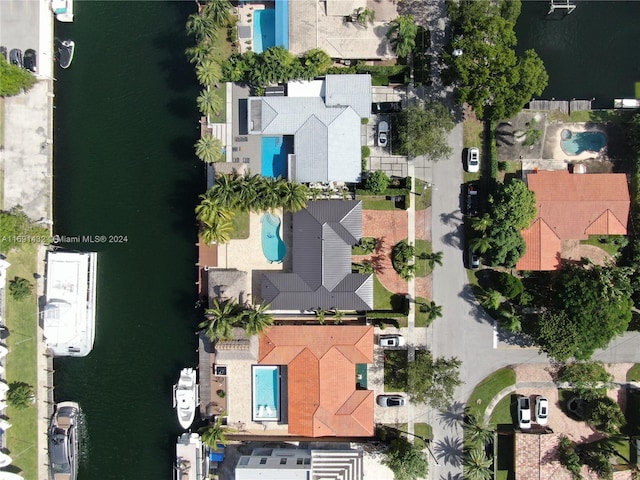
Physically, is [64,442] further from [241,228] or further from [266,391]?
[241,228]

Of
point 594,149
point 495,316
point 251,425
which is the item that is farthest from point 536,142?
point 251,425

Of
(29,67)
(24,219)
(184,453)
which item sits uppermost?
(29,67)

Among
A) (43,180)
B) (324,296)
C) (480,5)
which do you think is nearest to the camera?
(480,5)

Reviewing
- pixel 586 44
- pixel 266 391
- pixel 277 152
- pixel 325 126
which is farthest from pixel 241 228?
pixel 586 44

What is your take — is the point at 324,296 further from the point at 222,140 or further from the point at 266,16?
the point at 266,16

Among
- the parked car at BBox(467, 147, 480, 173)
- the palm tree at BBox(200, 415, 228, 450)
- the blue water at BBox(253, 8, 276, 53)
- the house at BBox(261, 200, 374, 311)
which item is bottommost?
the palm tree at BBox(200, 415, 228, 450)

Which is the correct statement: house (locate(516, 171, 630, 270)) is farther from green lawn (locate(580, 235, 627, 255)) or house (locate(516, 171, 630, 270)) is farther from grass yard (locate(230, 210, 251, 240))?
grass yard (locate(230, 210, 251, 240))

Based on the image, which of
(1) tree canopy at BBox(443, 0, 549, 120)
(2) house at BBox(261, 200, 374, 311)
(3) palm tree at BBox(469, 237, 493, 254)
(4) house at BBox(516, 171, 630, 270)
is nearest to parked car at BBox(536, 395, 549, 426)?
(4) house at BBox(516, 171, 630, 270)
